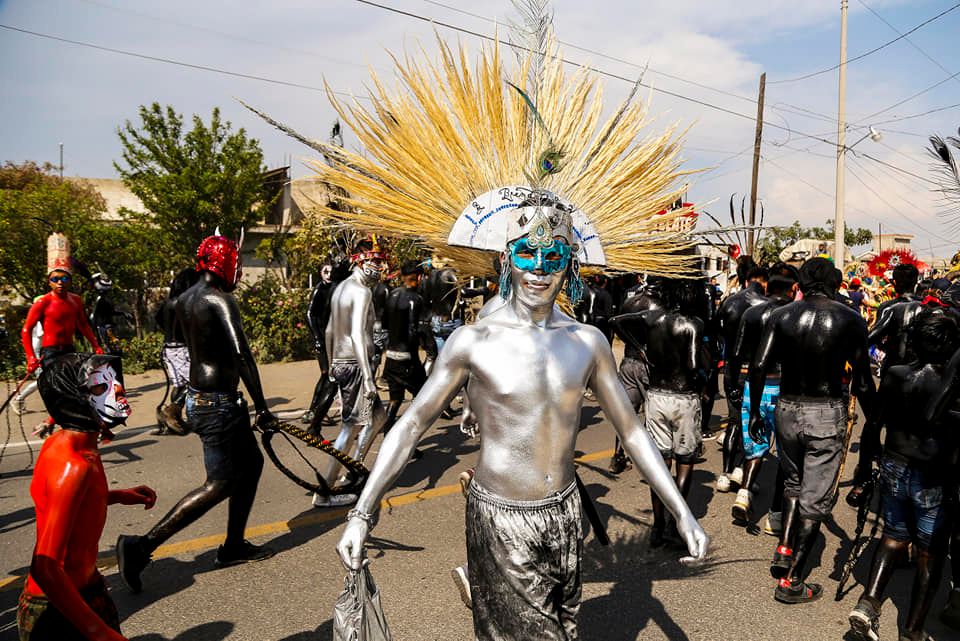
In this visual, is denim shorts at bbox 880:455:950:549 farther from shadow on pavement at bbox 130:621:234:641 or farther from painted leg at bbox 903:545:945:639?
shadow on pavement at bbox 130:621:234:641

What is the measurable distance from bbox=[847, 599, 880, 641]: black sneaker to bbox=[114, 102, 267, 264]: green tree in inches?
589

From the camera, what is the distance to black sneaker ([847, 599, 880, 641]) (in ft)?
10.6

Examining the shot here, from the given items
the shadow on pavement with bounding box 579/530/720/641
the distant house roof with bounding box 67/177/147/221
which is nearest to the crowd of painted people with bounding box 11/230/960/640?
the shadow on pavement with bounding box 579/530/720/641

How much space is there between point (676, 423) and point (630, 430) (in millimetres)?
2272

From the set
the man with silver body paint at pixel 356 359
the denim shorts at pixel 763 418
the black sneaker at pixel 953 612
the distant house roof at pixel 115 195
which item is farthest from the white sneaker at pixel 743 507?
the distant house roof at pixel 115 195

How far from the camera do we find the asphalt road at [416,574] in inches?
135

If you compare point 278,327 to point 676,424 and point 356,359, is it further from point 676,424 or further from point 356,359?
point 676,424

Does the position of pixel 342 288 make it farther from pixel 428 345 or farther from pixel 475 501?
pixel 428 345

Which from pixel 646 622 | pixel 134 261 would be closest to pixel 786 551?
pixel 646 622

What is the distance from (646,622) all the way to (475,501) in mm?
1693

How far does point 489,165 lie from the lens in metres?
3.66

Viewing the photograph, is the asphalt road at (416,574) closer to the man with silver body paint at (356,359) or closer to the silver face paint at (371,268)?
the man with silver body paint at (356,359)

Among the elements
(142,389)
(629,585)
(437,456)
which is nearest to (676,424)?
(629,585)

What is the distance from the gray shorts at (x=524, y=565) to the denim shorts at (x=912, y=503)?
2.06 meters
